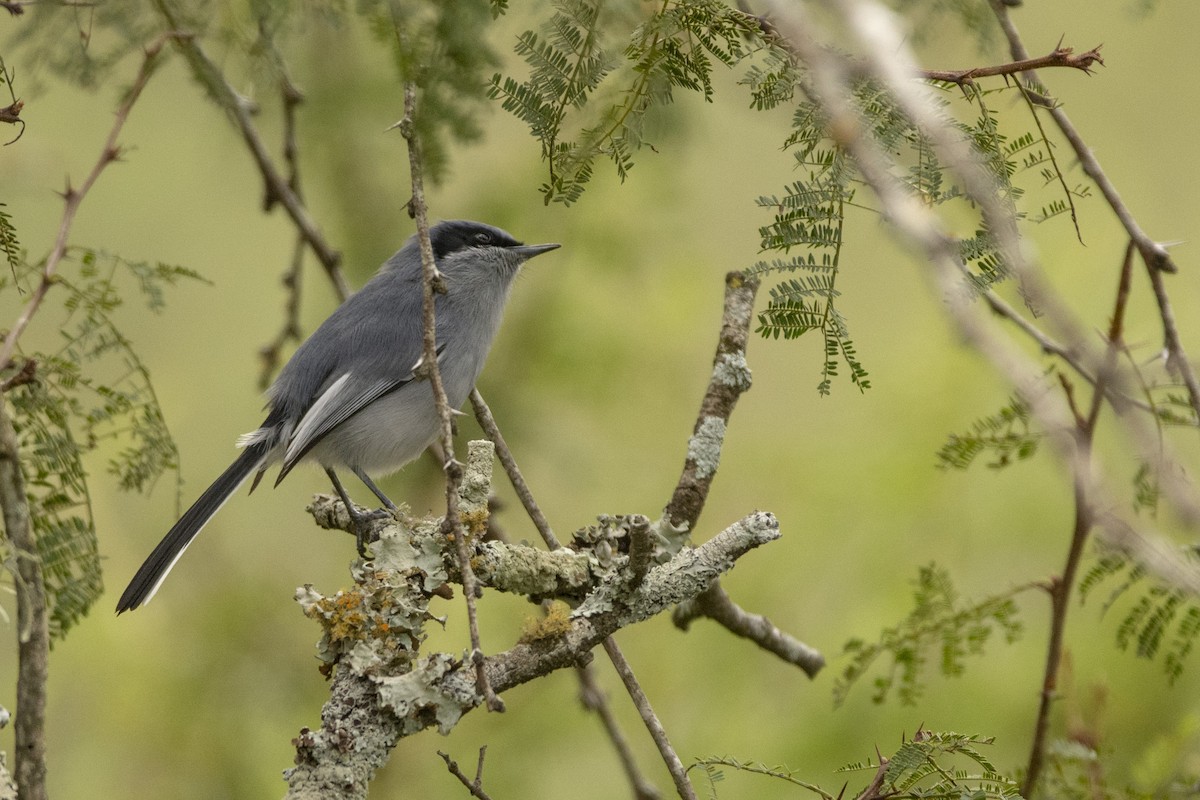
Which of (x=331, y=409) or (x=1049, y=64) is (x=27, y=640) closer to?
(x=1049, y=64)

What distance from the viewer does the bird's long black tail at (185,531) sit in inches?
103

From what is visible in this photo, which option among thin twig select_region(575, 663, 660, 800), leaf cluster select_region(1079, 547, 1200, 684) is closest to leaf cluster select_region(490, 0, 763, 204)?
thin twig select_region(575, 663, 660, 800)

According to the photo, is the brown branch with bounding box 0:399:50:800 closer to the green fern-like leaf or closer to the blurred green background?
the green fern-like leaf

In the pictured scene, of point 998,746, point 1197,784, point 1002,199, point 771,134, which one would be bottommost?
point 1197,784

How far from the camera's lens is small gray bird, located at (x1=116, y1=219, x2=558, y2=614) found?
310cm

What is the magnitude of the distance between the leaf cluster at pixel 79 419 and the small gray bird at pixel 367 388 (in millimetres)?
869

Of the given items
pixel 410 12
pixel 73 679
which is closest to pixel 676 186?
pixel 410 12

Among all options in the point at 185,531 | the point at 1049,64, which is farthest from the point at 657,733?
the point at 185,531

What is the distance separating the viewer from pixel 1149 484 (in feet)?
7.19

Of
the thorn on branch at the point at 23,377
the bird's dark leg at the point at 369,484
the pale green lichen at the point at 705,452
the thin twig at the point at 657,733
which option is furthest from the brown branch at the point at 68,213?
the bird's dark leg at the point at 369,484

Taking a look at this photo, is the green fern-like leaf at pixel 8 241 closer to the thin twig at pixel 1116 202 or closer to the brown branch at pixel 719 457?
the brown branch at pixel 719 457

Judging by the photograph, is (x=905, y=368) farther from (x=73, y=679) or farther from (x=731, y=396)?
(x=73, y=679)

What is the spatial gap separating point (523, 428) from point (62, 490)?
1.67m

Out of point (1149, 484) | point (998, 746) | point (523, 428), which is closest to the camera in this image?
point (1149, 484)
